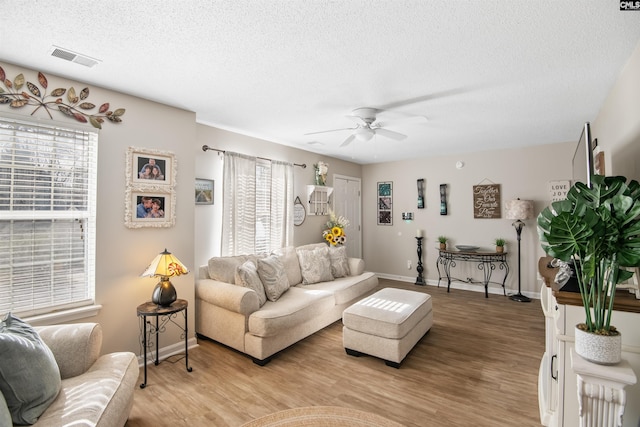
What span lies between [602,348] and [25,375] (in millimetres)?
2702

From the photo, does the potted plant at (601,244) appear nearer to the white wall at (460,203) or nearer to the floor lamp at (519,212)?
the white wall at (460,203)

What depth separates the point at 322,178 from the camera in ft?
18.1

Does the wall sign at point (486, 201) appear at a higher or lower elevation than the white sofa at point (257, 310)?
higher

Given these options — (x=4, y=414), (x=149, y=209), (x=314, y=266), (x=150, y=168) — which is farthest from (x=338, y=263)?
(x=4, y=414)

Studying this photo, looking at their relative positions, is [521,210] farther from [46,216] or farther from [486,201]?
[46,216]

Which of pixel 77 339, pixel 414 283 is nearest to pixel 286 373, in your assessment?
pixel 77 339

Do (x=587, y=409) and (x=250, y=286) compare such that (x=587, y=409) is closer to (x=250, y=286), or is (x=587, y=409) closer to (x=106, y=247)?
(x=250, y=286)

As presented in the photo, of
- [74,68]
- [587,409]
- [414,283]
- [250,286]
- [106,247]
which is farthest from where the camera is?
[414,283]

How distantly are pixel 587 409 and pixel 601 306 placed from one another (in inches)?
18.9

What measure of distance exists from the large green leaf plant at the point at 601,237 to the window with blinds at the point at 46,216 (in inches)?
130

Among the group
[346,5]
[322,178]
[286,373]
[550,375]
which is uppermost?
[346,5]

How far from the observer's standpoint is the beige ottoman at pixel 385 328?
2764 mm

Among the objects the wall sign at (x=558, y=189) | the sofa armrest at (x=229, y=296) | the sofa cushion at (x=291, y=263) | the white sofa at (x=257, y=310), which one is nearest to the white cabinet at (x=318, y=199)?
the sofa cushion at (x=291, y=263)

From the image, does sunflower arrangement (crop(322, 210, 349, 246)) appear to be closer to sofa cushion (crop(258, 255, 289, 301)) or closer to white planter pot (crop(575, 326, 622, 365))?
sofa cushion (crop(258, 255, 289, 301))
